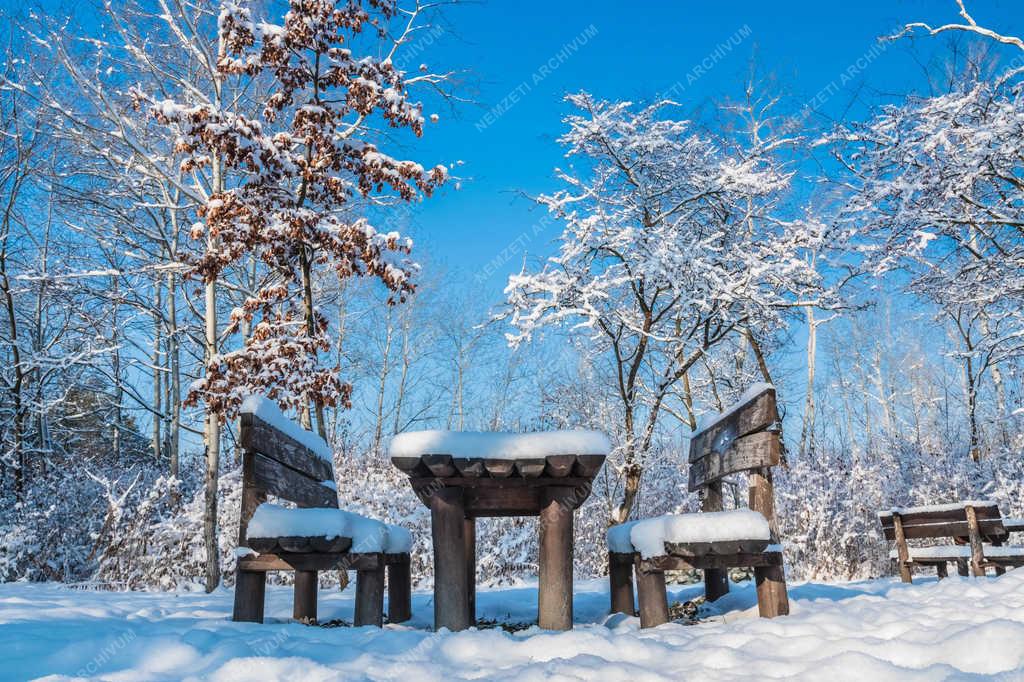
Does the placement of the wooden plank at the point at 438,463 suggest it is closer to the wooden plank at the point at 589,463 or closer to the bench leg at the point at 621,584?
the wooden plank at the point at 589,463

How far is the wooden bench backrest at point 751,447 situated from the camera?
3879 mm

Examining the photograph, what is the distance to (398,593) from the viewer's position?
4789 mm

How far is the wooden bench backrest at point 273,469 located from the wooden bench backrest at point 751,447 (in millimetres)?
2723

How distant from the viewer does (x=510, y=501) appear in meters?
4.38

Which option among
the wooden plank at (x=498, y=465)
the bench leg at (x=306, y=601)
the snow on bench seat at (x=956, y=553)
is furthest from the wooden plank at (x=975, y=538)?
the bench leg at (x=306, y=601)

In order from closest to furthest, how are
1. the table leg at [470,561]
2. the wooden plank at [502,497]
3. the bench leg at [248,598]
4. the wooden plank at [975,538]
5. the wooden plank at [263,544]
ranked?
the wooden plank at [263,544], the bench leg at [248,598], the wooden plank at [502,497], the table leg at [470,561], the wooden plank at [975,538]

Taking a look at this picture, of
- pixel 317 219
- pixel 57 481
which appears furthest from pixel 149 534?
pixel 317 219

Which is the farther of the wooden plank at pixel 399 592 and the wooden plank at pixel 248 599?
the wooden plank at pixel 399 592

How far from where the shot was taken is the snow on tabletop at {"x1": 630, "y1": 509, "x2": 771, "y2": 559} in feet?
12.1

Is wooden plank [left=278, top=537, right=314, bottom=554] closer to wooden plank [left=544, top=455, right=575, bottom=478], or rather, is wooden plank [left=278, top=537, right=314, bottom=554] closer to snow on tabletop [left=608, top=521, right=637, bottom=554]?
wooden plank [left=544, top=455, right=575, bottom=478]

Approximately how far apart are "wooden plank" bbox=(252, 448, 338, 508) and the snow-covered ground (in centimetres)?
73

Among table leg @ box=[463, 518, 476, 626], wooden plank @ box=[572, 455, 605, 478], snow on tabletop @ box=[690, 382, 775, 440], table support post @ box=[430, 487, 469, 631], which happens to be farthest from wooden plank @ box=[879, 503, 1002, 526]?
table support post @ box=[430, 487, 469, 631]

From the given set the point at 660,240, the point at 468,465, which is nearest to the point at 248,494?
the point at 468,465

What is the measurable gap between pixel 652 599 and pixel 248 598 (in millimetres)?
2302
